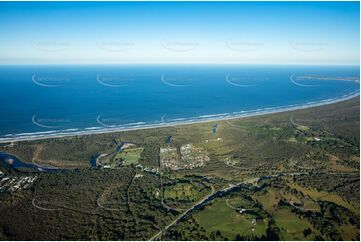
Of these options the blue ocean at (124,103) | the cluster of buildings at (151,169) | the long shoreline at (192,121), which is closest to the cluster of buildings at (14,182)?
the cluster of buildings at (151,169)

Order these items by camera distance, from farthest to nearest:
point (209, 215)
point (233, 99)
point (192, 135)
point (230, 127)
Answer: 1. point (233, 99)
2. point (230, 127)
3. point (192, 135)
4. point (209, 215)

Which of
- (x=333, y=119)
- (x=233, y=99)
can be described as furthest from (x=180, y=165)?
(x=233, y=99)

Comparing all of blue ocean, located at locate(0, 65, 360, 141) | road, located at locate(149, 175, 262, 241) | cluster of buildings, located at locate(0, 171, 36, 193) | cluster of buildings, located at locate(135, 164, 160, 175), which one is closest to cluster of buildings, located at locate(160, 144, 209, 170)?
cluster of buildings, located at locate(135, 164, 160, 175)

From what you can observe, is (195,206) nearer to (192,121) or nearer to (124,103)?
(192,121)

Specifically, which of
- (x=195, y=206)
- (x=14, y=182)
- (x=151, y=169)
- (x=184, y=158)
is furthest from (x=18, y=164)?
(x=195, y=206)

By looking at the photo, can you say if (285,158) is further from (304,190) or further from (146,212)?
(146,212)

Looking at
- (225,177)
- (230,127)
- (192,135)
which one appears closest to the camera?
→ (225,177)

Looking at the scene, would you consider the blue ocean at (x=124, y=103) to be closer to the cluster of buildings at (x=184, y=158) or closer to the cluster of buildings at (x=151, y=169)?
the cluster of buildings at (x=184, y=158)
